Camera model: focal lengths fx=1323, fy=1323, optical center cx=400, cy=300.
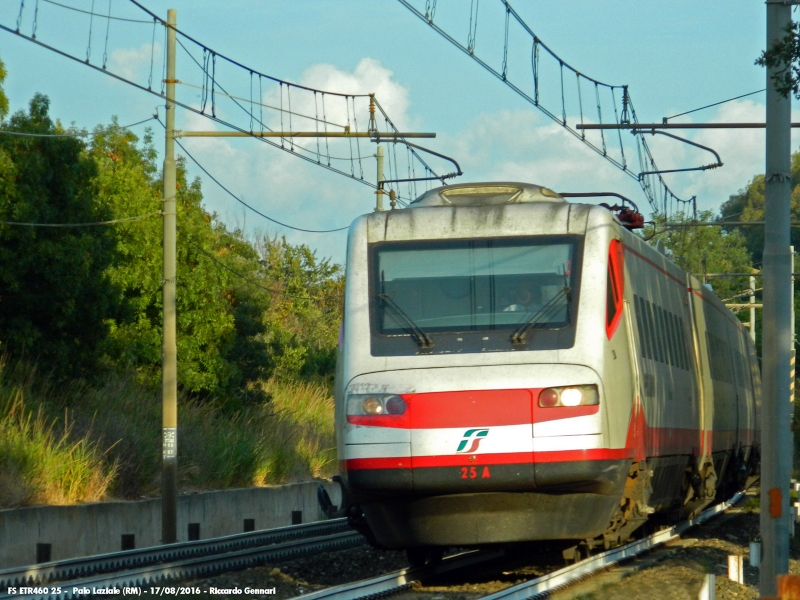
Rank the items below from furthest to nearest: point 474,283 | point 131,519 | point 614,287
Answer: point 131,519 → point 614,287 → point 474,283

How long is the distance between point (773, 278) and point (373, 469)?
403cm

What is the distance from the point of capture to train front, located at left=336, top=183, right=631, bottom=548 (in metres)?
10.5

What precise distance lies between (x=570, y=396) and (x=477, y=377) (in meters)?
0.76

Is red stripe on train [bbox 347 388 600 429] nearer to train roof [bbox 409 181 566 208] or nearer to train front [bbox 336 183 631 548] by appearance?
train front [bbox 336 183 631 548]

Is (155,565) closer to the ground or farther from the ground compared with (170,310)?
closer to the ground

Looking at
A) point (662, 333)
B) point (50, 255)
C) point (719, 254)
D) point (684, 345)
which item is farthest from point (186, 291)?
point (719, 254)

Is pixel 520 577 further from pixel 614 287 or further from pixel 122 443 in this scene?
pixel 122 443

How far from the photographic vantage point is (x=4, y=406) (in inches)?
778

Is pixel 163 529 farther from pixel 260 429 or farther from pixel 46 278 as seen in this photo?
pixel 260 429

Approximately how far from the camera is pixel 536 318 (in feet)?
36.7

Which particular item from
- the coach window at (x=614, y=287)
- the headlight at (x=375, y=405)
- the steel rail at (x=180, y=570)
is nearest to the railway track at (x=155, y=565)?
the steel rail at (x=180, y=570)

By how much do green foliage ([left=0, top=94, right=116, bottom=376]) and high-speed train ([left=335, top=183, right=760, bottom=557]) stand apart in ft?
36.7

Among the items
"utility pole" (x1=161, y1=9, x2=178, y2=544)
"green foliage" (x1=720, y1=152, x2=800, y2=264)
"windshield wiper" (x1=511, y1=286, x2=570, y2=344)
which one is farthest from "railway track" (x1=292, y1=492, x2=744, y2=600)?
"green foliage" (x1=720, y1=152, x2=800, y2=264)

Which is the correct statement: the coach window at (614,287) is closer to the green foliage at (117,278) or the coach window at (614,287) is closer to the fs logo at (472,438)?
the fs logo at (472,438)
